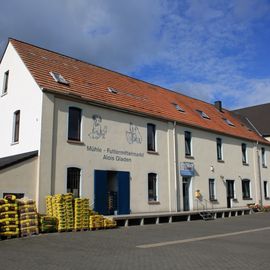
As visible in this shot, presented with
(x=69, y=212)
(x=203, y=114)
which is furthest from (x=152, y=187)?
(x=203, y=114)

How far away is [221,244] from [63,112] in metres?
10.0

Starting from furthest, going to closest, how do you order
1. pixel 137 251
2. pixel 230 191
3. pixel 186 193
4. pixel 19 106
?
pixel 230 191, pixel 186 193, pixel 19 106, pixel 137 251

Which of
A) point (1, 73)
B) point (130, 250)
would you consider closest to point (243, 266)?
point (130, 250)

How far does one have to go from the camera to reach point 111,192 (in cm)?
2105

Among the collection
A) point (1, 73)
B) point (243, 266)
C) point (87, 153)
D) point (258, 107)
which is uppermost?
point (258, 107)

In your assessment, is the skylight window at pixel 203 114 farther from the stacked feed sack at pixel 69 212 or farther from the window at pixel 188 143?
the stacked feed sack at pixel 69 212

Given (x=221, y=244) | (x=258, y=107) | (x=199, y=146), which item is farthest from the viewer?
(x=258, y=107)

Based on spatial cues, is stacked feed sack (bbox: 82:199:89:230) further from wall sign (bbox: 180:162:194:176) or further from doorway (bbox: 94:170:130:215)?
wall sign (bbox: 180:162:194:176)

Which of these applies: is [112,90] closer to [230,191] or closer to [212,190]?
[212,190]

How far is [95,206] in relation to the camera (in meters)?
19.8

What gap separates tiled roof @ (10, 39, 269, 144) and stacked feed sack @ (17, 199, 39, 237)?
5.83m

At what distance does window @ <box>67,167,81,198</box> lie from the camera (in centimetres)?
1897

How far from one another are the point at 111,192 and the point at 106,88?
6.38m

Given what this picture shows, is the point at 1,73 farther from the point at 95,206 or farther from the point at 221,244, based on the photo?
the point at 221,244
